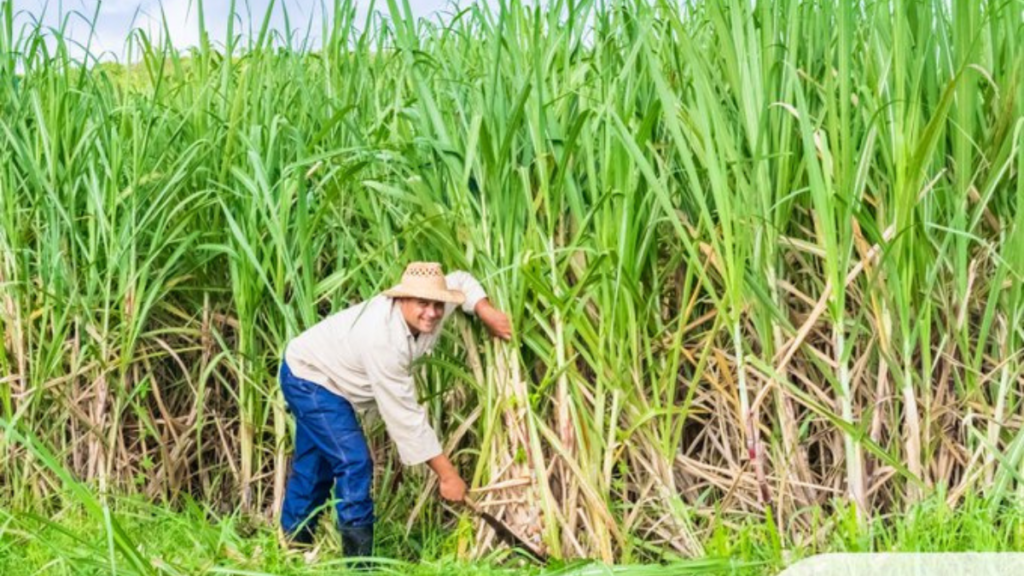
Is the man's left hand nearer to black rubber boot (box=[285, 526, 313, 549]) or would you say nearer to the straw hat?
the straw hat

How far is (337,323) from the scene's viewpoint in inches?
145

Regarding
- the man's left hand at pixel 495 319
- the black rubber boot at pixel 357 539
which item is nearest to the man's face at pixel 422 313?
the man's left hand at pixel 495 319

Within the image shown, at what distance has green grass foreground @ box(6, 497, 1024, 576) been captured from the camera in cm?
295

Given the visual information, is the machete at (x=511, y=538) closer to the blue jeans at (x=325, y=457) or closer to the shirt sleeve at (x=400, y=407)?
the shirt sleeve at (x=400, y=407)

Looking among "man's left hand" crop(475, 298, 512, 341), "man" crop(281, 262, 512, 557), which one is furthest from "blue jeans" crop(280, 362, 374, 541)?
"man's left hand" crop(475, 298, 512, 341)

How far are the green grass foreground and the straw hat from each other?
0.71 metres

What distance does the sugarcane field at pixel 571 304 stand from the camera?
312cm

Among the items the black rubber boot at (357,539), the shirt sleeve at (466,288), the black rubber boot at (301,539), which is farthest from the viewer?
the black rubber boot at (301,539)

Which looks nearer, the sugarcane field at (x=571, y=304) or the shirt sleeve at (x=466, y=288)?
the sugarcane field at (x=571, y=304)

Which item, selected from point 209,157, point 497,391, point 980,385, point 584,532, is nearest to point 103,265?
point 209,157

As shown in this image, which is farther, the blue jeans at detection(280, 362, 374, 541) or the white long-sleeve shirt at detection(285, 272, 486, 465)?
the blue jeans at detection(280, 362, 374, 541)

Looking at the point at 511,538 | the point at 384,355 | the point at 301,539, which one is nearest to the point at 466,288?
the point at 384,355

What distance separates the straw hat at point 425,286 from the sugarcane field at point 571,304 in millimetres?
11

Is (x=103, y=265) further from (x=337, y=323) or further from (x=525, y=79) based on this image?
(x=525, y=79)
